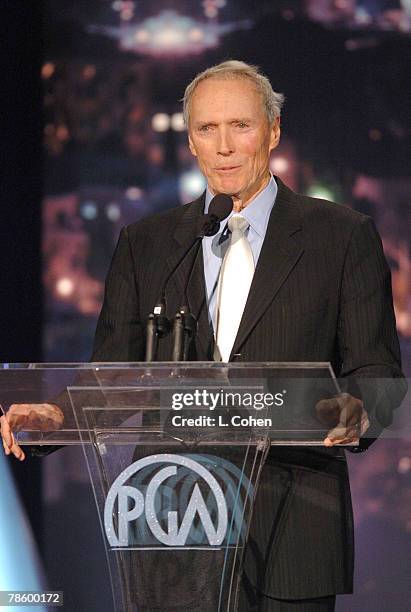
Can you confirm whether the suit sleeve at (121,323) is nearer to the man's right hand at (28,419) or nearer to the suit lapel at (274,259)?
the suit lapel at (274,259)

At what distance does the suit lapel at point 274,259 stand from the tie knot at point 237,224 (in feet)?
0.19

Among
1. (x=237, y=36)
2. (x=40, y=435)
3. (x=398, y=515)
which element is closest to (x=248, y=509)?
(x=40, y=435)

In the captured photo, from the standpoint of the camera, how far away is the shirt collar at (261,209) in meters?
2.55

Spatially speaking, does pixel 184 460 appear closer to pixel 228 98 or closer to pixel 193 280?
pixel 193 280

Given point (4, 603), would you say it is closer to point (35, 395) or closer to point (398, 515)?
point (35, 395)

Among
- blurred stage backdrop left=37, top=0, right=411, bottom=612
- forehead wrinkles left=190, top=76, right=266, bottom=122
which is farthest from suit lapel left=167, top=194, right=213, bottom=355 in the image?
blurred stage backdrop left=37, top=0, right=411, bottom=612

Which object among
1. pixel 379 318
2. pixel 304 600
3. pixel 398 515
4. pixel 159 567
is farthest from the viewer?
pixel 398 515

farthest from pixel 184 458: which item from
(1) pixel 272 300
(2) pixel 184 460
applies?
(1) pixel 272 300

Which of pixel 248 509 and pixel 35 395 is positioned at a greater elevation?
pixel 35 395

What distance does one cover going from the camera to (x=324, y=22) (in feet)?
13.5

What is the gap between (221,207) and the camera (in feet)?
7.65

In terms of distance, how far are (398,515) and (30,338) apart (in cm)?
146

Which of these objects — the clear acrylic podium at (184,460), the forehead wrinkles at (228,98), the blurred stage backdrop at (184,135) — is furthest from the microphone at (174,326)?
the blurred stage backdrop at (184,135)

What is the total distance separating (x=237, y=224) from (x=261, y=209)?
8 centimetres
